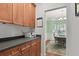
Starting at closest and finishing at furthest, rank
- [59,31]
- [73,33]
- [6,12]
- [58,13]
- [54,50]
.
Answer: [6,12], [73,33], [59,31], [58,13], [54,50]

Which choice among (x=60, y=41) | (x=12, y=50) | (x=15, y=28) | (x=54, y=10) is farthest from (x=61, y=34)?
(x=12, y=50)

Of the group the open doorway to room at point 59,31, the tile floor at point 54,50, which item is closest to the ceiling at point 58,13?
the open doorway to room at point 59,31

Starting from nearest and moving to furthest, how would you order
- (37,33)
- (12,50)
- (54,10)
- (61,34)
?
(12,50)
(61,34)
(54,10)
(37,33)

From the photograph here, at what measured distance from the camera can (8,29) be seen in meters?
3.05

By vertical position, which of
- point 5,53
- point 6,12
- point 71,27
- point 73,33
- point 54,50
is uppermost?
point 6,12

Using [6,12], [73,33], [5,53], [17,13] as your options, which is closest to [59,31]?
[73,33]

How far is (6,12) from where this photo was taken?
2.23 metres

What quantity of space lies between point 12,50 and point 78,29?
1289 mm

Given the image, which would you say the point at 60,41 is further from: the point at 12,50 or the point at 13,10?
the point at 12,50

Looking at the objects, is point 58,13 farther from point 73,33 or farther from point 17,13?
point 17,13

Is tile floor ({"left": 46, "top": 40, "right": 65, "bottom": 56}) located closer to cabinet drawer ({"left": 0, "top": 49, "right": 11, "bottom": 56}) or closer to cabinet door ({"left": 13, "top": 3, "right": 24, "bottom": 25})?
cabinet door ({"left": 13, "top": 3, "right": 24, "bottom": 25})

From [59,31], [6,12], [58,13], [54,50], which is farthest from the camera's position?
[54,50]

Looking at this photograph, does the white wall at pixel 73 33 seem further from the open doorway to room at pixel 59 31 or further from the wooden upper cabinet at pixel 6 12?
the wooden upper cabinet at pixel 6 12

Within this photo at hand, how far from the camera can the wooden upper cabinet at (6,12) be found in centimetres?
209
